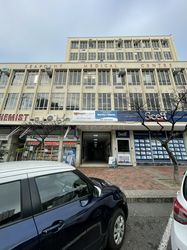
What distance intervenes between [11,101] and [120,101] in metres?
13.1

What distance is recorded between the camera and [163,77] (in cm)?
1823

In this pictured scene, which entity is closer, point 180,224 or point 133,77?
point 180,224

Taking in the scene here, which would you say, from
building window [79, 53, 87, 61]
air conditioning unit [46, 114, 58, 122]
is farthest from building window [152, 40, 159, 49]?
air conditioning unit [46, 114, 58, 122]

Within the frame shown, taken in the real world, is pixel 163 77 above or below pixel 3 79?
above

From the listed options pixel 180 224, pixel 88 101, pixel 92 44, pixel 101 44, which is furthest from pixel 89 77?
pixel 180 224

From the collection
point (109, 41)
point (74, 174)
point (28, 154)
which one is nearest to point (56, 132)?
point (28, 154)

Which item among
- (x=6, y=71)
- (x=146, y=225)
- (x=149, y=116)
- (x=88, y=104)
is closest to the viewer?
(x=146, y=225)

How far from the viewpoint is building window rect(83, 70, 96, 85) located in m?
18.3

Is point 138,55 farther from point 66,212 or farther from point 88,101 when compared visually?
point 66,212

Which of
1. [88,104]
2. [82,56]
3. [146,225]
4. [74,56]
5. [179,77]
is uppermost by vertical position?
[82,56]

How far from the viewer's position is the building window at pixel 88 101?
16.8 metres

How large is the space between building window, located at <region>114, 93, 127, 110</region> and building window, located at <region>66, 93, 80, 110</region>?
457cm

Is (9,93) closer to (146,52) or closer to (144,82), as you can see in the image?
(144,82)

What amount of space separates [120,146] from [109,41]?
25.5 m
